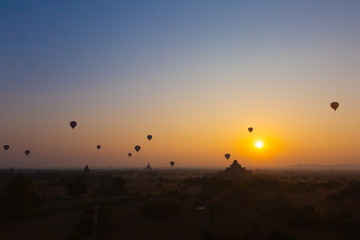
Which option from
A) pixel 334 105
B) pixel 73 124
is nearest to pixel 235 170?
pixel 334 105

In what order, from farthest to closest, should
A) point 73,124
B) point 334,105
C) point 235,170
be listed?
point 235,170 < point 73,124 < point 334,105

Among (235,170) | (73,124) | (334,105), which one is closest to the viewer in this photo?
(334,105)

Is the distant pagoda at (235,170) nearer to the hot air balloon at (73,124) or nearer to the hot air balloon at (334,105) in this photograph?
the hot air balloon at (334,105)

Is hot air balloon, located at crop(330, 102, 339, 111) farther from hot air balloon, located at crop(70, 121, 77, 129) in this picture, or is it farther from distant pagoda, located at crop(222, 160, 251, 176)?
hot air balloon, located at crop(70, 121, 77, 129)

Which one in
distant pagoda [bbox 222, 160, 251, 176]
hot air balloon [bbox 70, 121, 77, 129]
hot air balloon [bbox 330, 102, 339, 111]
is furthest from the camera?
distant pagoda [bbox 222, 160, 251, 176]

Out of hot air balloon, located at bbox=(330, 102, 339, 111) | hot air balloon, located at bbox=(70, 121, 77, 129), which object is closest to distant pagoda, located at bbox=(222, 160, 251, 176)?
hot air balloon, located at bbox=(330, 102, 339, 111)

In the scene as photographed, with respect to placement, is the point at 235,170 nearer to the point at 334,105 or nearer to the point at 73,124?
the point at 334,105

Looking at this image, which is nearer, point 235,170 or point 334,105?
point 334,105

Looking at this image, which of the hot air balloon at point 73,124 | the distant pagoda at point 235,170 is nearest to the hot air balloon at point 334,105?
the distant pagoda at point 235,170

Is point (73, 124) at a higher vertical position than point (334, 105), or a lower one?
lower

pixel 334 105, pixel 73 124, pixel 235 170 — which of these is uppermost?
pixel 334 105

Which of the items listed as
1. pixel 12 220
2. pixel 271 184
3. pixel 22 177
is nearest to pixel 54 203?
pixel 22 177
